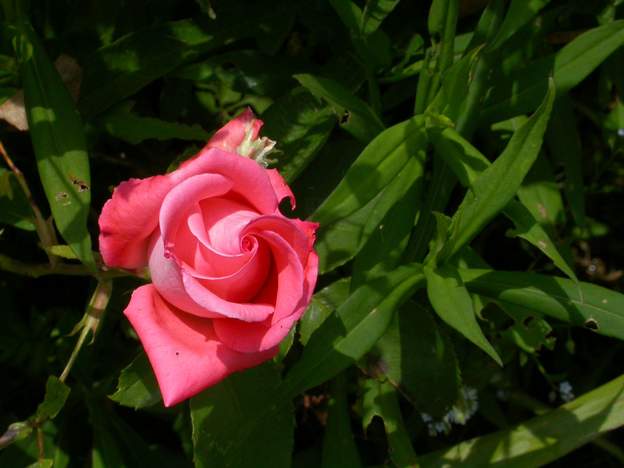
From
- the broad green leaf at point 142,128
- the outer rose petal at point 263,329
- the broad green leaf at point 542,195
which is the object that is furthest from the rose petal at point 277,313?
the broad green leaf at point 542,195

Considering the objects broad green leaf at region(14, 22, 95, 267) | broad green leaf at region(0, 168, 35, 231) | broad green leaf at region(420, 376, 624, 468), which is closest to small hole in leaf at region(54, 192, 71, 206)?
broad green leaf at region(14, 22, 95, 267)

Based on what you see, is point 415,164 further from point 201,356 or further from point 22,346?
point 22,346

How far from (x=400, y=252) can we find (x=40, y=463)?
0.52m

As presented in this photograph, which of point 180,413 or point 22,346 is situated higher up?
point 22,346

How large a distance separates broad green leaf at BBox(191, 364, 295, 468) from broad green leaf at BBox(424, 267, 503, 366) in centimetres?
21

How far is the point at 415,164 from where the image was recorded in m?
1.06

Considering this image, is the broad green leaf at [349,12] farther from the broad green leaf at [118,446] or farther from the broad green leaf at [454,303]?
the broad green leaf at [118,446]

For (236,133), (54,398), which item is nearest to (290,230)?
(236,133)

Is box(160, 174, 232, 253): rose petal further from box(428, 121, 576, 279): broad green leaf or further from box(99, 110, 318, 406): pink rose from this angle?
box(428, 121, 576, 279): broad green leaf

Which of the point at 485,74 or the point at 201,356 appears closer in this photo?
the point at 201,356

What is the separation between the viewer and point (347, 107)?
1068 mm

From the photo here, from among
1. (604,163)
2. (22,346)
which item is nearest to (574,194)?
(604,163)

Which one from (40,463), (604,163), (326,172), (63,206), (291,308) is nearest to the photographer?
(291,308)

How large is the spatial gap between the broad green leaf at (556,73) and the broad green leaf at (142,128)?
397 millimetres
